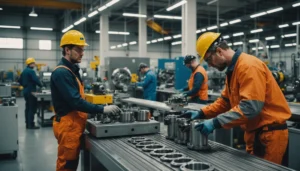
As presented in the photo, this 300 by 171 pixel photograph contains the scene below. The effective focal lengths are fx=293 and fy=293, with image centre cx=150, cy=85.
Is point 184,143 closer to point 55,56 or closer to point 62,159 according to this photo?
point 62,159

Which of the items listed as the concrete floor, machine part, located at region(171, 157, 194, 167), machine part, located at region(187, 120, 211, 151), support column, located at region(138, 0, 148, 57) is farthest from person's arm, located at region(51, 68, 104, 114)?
support column, located at region(138, 0, 148, 57)

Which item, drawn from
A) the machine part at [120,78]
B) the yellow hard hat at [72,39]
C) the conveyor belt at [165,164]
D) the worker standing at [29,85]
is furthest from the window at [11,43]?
the conveyor belt at [165,164]

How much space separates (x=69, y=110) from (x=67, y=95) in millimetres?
131

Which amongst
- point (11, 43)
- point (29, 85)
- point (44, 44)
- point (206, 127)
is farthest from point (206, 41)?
point (44, 44)

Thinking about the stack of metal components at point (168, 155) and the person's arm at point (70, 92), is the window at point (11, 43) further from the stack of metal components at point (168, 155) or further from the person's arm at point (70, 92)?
the stack of metal components at point (168, 155)

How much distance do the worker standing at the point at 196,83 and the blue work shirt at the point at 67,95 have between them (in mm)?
2479

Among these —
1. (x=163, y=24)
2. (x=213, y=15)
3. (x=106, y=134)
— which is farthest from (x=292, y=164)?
(x=163, y=24)

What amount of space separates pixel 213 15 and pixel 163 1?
4.00 metres

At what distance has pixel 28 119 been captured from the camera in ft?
22.1

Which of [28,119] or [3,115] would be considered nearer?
[3,115]

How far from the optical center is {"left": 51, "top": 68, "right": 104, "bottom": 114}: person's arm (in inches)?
87.0

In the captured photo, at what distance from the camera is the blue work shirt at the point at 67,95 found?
2.21 metres

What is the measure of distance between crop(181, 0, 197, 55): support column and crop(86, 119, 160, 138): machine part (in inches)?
243

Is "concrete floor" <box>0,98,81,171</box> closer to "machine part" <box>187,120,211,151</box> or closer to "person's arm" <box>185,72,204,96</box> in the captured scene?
"person's arm" <box>185,72,204,96</box>
